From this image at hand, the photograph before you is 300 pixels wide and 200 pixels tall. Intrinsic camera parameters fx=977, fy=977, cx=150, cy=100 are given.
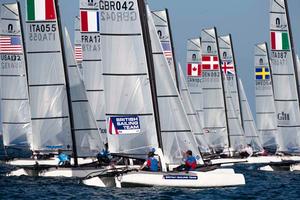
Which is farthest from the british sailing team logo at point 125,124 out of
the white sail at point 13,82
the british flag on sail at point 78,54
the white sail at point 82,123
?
the british flag on sail at point 78,54

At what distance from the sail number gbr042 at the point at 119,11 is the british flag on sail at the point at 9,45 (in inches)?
642

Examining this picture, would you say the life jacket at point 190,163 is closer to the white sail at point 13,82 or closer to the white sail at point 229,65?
the white sail at point 13,82

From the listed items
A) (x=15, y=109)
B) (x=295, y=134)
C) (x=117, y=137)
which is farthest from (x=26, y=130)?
(x=117, y=137)

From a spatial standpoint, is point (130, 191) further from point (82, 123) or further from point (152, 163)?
point (82, 123)

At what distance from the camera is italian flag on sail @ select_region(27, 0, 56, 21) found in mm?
37469

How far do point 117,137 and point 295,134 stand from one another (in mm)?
12651

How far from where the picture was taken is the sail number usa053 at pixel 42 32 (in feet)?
123

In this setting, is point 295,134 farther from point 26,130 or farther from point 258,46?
point 258,46

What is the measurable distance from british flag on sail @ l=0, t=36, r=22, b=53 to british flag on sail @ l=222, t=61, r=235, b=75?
1577cm

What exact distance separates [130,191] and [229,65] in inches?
1226

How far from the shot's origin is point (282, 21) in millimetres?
42219

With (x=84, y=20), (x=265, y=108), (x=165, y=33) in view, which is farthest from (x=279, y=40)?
(x=265, y=108)

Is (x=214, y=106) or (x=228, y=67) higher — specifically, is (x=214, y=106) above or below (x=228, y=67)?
below

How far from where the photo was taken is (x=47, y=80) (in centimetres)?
3775
